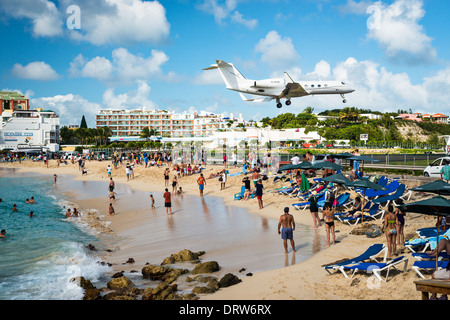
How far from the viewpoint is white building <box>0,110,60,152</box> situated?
3617 inches

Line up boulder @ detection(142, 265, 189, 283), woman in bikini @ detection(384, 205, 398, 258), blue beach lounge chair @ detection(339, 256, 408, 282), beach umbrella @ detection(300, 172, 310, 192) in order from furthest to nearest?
beach umbrella @ detection(300, 172, 310, 192)
boulder @ detection(142, 265, 189, 283)
woman in bikini @ detection(384, 205, 398, 258)
blue beach lounge chair @ detection(339, 256, 408, 282)

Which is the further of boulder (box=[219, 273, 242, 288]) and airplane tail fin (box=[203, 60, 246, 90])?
airplane tail fin (box=[203, 60, 246, 90])

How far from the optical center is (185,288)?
9055 mm

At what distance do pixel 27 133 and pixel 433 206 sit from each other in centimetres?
10154

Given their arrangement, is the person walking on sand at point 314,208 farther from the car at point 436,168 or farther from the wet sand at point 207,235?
the car at point 436,168

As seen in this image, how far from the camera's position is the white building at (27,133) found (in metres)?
91.9

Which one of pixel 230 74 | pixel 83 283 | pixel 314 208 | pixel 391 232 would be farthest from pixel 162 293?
pixel 230 74

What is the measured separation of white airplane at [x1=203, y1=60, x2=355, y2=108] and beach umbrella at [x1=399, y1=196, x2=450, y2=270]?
20667 millimetres

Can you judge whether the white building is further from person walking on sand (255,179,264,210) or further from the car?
the car

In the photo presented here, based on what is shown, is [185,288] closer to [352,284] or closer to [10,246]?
[352,284]

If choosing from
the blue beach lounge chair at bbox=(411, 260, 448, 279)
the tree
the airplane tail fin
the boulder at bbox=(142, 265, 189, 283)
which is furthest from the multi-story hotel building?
the blue beach lounge chair at bbox=(411, 260, 448, 279)

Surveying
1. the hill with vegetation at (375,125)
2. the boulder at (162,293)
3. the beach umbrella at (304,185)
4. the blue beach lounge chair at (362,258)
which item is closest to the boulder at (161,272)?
the boulder at (162,293)

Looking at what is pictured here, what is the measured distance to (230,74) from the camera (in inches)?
1214
